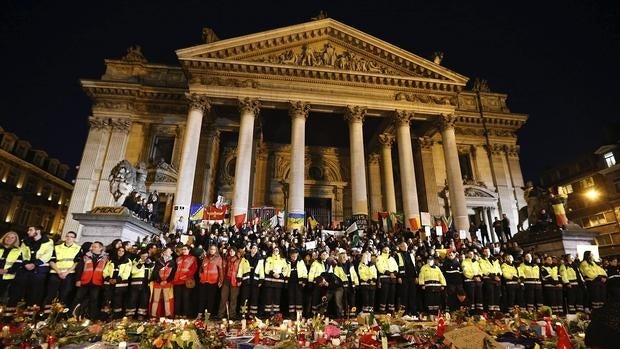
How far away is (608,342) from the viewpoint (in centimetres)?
253

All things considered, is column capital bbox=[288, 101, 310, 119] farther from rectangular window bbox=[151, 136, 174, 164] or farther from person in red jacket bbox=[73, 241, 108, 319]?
person in red jacket bbox=[73, 241, 108, 319]

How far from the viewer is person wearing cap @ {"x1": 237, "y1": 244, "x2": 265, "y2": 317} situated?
811 centimetres

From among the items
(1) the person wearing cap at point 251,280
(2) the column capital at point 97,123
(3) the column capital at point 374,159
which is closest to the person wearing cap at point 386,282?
(1) the person wearing cap at point 251,280

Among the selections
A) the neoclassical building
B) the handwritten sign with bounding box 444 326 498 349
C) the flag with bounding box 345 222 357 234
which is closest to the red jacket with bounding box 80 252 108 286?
the handwritten sign with bounding box 444 326 498 349

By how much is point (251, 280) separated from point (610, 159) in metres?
38.6

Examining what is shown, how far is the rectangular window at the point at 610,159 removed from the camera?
29.4 metres

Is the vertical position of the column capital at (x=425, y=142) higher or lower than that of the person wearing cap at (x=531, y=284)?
higher

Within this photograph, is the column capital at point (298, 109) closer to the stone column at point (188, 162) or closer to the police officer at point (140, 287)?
the stone column at point (188, 162)

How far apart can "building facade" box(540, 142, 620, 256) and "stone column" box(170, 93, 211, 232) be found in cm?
3329

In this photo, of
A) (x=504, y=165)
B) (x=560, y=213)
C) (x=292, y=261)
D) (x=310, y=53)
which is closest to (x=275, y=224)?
(x=292, y=261)

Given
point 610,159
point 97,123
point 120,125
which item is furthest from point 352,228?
point 610,159

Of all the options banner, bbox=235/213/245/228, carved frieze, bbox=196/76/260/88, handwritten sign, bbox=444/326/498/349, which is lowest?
handwritten sign, bbox=444/326/498/349

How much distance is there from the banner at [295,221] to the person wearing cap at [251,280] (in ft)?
27.5

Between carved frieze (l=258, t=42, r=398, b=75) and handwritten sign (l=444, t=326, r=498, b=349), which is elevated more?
carved frieze (l=258, t=42, r=398, b=75)
